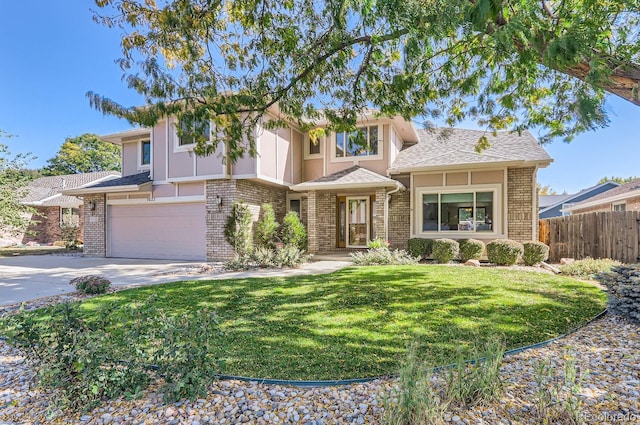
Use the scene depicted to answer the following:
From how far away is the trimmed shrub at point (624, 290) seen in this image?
444 centimetres

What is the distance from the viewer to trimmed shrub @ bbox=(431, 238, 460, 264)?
432 inches

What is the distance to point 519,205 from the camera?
11820 mm

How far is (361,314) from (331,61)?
4711mm

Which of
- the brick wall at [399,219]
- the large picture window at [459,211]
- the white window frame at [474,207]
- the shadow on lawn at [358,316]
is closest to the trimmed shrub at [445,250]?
the white window frame at [474,207]

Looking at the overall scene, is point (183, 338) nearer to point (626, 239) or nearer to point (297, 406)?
point (297, 406)

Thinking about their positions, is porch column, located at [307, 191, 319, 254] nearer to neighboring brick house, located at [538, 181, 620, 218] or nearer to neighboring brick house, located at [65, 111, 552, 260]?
neighboring brick house, located at [65, 111, 552, 260]

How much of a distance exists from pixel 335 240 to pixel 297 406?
11.7 m

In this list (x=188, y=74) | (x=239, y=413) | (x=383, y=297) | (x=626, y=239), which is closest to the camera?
(x=239, y=413)

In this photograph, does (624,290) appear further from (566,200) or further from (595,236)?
(566,200)

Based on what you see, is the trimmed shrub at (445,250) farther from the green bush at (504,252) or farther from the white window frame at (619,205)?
the white window frame at (619,205)

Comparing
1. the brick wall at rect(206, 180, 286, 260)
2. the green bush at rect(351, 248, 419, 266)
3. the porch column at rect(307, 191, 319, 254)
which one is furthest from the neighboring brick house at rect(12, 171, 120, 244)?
the green bush at rect(351, 248, 419, 266)

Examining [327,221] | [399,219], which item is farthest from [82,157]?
[399,219]

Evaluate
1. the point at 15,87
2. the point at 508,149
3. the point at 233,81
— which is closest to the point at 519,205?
the point at 508,149

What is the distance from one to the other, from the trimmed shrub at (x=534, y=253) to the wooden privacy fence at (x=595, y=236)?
1749mm
